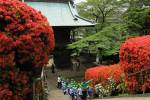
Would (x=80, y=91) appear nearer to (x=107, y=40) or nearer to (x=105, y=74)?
(x=105, y=74)

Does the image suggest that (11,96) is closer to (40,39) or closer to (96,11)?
(40,39)

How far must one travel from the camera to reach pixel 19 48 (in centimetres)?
1447

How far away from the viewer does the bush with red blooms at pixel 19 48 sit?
14180 mm

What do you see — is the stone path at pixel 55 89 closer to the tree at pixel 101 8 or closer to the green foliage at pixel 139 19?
the green foliage at pixel 139 19

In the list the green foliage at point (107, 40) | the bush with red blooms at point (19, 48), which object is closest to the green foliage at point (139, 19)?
A: the green foliage at point (107, 40)

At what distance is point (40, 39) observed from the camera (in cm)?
1505

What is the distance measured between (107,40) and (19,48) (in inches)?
729

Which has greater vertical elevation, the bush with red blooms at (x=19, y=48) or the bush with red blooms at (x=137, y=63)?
the bush with red blooms at (x=19, y=48)

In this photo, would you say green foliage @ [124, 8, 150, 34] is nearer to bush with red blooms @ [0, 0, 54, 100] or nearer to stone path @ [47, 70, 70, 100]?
stone path @ [47, 70, 70, 100]

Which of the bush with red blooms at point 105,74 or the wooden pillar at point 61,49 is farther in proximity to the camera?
the wooden pillar at point 61,49

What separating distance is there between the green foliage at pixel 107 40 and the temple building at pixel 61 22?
3.29 m

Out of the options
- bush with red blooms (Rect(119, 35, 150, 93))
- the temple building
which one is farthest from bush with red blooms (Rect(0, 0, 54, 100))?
the temple building

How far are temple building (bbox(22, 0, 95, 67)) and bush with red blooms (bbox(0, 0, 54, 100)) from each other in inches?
844

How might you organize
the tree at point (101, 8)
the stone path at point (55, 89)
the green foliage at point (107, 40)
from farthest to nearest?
the tree at point (101, 8) < the green foliage at point (107, 40) < the stone path at point (55, 89)
